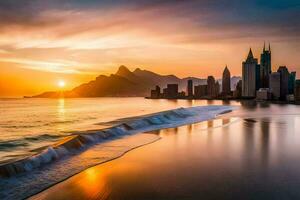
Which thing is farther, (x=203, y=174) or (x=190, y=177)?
(x=203, y=174)

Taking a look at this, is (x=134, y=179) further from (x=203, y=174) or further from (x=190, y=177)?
(x=203, y=174)

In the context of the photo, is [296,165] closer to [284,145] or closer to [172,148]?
[284,145]

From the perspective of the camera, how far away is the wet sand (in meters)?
8.77

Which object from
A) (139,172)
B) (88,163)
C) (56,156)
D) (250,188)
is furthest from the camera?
(56,156)

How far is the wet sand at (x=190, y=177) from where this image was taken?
8.77 metres

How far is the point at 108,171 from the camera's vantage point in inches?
468

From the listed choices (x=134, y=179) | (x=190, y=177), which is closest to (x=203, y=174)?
(x=190, y=177)

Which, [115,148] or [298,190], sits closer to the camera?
[298,190]

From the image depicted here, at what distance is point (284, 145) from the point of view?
17.8 metres

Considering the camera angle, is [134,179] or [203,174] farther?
[203,174]

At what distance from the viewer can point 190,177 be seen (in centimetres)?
1058

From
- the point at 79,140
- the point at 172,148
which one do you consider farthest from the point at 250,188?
the point at 79,140

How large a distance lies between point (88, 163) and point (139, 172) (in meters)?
3.25

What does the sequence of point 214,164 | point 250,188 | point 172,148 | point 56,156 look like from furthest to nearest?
1. point 172,148
2. point 56,156
3. point 214,164
4. point 250,188
